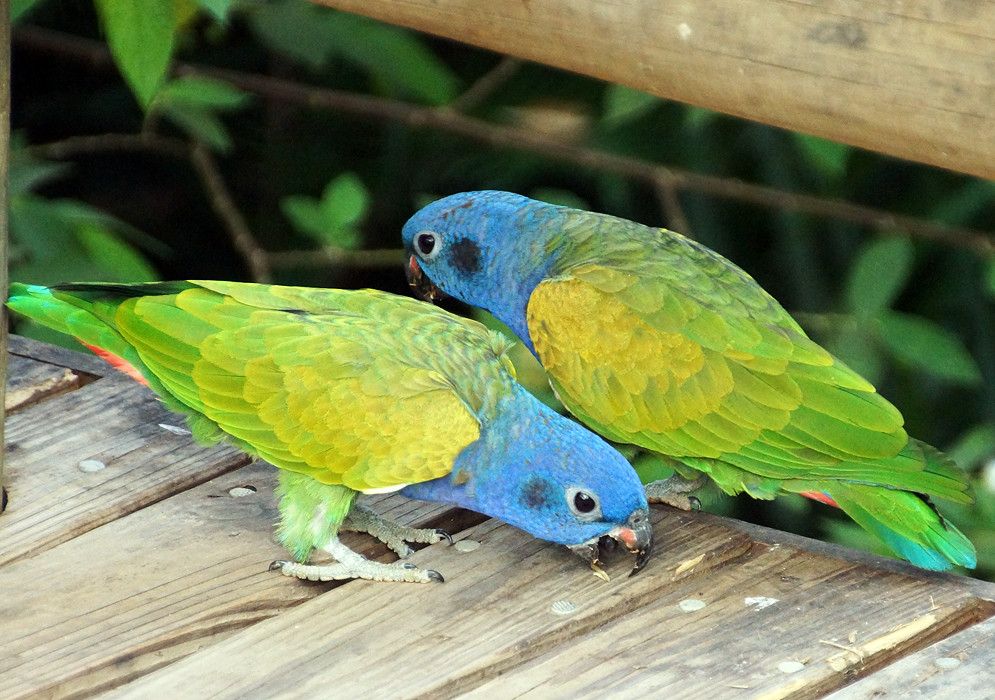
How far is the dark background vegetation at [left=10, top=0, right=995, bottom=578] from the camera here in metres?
3.23

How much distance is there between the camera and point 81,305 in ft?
7.02

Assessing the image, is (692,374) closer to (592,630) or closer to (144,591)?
(592,630)

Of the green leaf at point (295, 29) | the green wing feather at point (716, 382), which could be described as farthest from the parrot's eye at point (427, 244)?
the green leaf at point (295, 29)

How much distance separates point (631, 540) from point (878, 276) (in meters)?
1.59

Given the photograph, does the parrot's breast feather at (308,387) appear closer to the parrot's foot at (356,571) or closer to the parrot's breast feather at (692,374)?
the parrot's foot at (356,571)

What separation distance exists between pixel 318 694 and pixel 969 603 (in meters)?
1.03

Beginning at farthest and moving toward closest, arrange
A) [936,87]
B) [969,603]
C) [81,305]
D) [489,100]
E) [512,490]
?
[489,100] → [81,305] → [512,490] → [969,603] → [936,87]

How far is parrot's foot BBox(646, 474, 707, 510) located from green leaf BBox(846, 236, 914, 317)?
104 centimetres

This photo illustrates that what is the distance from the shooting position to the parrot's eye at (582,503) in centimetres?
195

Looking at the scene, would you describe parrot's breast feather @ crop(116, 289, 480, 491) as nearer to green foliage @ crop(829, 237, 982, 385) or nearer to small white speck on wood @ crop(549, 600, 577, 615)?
small white speck on wood @ crop(549, 600, 577, 615)

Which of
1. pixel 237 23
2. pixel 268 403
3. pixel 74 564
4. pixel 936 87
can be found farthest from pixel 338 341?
pixel 237 23

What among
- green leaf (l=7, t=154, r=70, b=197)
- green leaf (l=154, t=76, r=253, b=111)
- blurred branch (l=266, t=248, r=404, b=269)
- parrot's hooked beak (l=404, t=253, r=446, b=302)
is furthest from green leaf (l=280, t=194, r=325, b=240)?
green leaf (l=7, t=154, r=70, b=197)

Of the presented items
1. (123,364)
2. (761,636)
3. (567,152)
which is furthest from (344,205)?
(761,636)

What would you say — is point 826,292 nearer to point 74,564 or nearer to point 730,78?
point 730,78
